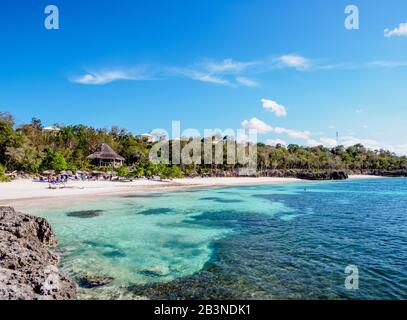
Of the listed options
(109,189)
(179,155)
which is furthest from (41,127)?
(109,189)

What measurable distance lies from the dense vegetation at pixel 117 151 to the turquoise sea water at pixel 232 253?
23.0 metres

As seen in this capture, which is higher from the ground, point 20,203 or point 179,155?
point 179,155

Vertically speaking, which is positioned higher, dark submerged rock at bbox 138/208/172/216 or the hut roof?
the hut roof

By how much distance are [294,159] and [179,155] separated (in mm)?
41837

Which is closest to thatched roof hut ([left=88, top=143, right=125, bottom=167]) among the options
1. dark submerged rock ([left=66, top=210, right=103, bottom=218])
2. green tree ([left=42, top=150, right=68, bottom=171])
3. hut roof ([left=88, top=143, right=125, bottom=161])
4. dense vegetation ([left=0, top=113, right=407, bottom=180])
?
hut roof ([left=88, top=143, right=125, bottom=161])

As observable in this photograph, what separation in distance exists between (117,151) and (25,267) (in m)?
57.7

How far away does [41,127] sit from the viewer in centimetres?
7100

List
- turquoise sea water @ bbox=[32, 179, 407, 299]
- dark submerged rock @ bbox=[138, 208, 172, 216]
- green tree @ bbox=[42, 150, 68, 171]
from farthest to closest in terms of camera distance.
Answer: green tree @ bbox=[42, 150, 68, 171]
dark submerged rock @ bbox=[138, 208, 172, 216]
turquoise sea water @ bbox=[32, 179, 407, 299]

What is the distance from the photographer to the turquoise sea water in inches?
313

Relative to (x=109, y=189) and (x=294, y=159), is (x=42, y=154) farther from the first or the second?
(x=294, y=159)

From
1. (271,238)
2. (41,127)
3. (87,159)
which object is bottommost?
(271,238)

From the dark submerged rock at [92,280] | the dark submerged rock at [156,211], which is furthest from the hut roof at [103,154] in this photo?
the dark submerged rock at [92,280]

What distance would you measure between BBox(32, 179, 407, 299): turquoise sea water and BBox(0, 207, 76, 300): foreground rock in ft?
3.72

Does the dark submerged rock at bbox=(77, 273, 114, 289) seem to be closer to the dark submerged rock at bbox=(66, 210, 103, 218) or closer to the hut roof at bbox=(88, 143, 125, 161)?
the dark submerged rock at bbox=(66, 210, 103, 218)
